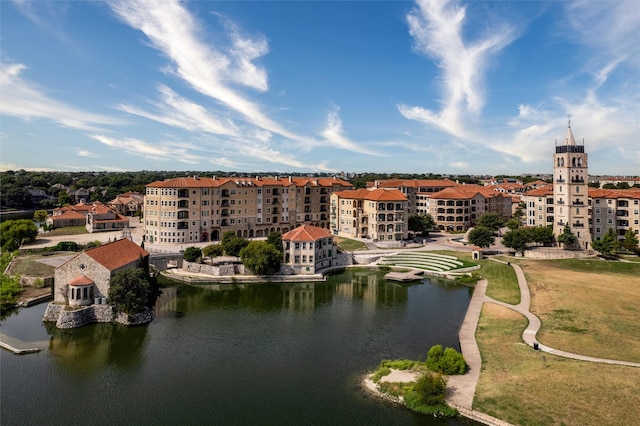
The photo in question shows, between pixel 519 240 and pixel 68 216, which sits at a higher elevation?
pixel 68 216

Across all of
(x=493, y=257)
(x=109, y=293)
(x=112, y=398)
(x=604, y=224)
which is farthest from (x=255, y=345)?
(x=604, y=224)

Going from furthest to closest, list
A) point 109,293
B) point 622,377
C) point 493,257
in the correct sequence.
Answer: point 493,257 → point 109,293 → point 622,377

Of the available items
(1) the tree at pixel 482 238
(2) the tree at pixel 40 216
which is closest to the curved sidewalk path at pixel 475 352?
(1) the tree at pixel 482 238

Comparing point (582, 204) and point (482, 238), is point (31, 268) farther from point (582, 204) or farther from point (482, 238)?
point (582, 204)

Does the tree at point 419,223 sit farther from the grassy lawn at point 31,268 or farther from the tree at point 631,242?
the grassy lawn at point 31,268

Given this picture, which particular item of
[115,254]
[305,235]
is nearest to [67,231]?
[115,254]

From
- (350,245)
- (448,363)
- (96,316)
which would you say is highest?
(350,245)

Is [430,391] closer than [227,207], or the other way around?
[430,391]

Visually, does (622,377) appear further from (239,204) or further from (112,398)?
(239,204)
